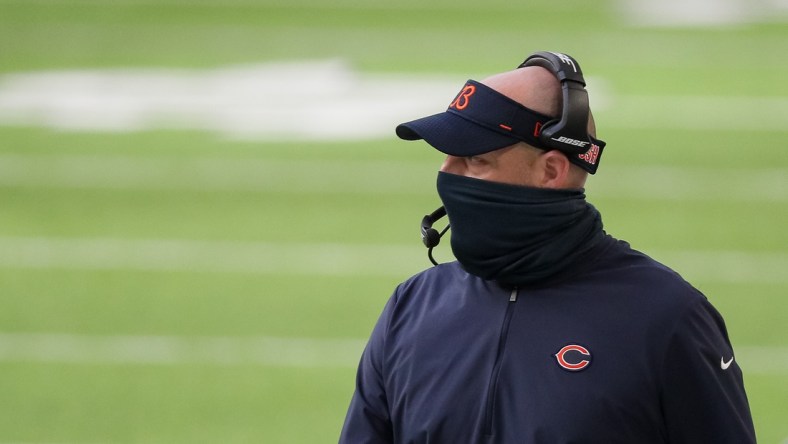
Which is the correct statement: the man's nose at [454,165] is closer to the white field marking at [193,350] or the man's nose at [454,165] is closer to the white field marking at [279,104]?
the white field marking at [193,350]

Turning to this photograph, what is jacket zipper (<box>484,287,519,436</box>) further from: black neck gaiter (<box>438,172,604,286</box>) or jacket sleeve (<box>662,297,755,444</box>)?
jacket sleeve (<box>662,297,755,444</box>)

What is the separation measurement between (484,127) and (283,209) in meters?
5.72

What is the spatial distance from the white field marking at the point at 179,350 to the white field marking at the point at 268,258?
75 centimetres

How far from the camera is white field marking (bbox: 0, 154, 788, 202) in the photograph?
25.4ft

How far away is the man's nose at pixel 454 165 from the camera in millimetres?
2164

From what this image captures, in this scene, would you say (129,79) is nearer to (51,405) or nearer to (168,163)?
(168,163)

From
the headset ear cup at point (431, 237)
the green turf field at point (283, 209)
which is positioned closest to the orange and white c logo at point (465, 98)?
the headset ear cup at point (431, 237)

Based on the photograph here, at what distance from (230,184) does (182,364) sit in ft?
6.68

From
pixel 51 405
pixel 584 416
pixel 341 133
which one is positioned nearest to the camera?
pixel 584 416

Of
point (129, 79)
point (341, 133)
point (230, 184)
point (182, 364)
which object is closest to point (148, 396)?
point (182, 364)

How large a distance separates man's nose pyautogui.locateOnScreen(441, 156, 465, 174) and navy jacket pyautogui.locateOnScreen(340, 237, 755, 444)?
0.63 ft

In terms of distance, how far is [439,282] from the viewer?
2207mm

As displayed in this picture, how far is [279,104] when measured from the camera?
29.1ft

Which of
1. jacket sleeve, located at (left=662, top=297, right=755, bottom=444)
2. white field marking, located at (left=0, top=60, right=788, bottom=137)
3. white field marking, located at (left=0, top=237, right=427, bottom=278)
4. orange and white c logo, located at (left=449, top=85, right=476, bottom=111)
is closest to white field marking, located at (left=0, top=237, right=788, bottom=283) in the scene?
white field marking, located at (left=0, top=237, right=427, bottom=278)
